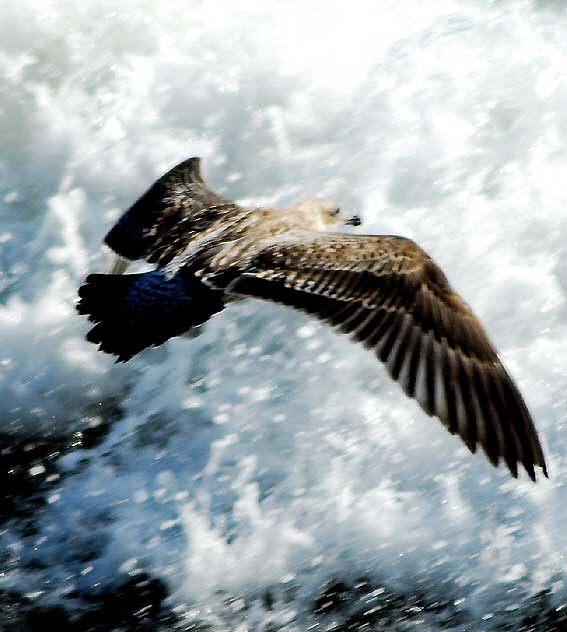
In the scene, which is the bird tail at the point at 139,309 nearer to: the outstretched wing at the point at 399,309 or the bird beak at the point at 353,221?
the outstretched wing at the point at 399,309

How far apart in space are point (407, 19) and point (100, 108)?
188 centimetres

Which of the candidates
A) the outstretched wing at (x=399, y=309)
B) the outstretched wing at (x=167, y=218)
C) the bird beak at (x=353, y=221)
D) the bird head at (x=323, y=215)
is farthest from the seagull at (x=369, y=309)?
the bird beak at (x=353, y=221)

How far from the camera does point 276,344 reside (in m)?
5.18

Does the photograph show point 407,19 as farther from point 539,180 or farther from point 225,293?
point 225,293

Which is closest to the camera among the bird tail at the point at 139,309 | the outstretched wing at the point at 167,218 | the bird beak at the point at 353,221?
the bird tail at the point at 139,309

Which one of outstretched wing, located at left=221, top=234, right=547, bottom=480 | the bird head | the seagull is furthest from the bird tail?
the bird head

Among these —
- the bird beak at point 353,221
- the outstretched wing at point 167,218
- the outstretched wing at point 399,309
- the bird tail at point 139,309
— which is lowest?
the outstretched wing at point 399,309

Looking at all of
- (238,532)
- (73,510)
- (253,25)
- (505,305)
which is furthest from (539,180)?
(73,510)

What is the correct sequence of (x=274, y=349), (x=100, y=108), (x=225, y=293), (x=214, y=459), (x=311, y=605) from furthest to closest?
(x=100, y=108) → (x=274, y=349) → (x=214, y=459) → (x=311, y=605) → (x=225, y=293)

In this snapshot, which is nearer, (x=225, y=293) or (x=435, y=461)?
(x=225, y=293)

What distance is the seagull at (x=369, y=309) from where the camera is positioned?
3795mm

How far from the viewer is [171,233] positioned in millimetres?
4602

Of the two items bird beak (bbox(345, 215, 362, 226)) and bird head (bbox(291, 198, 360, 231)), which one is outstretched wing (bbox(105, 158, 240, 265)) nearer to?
bird head (bbox(291, 198, 360, 231))

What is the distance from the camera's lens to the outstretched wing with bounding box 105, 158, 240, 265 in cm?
457
